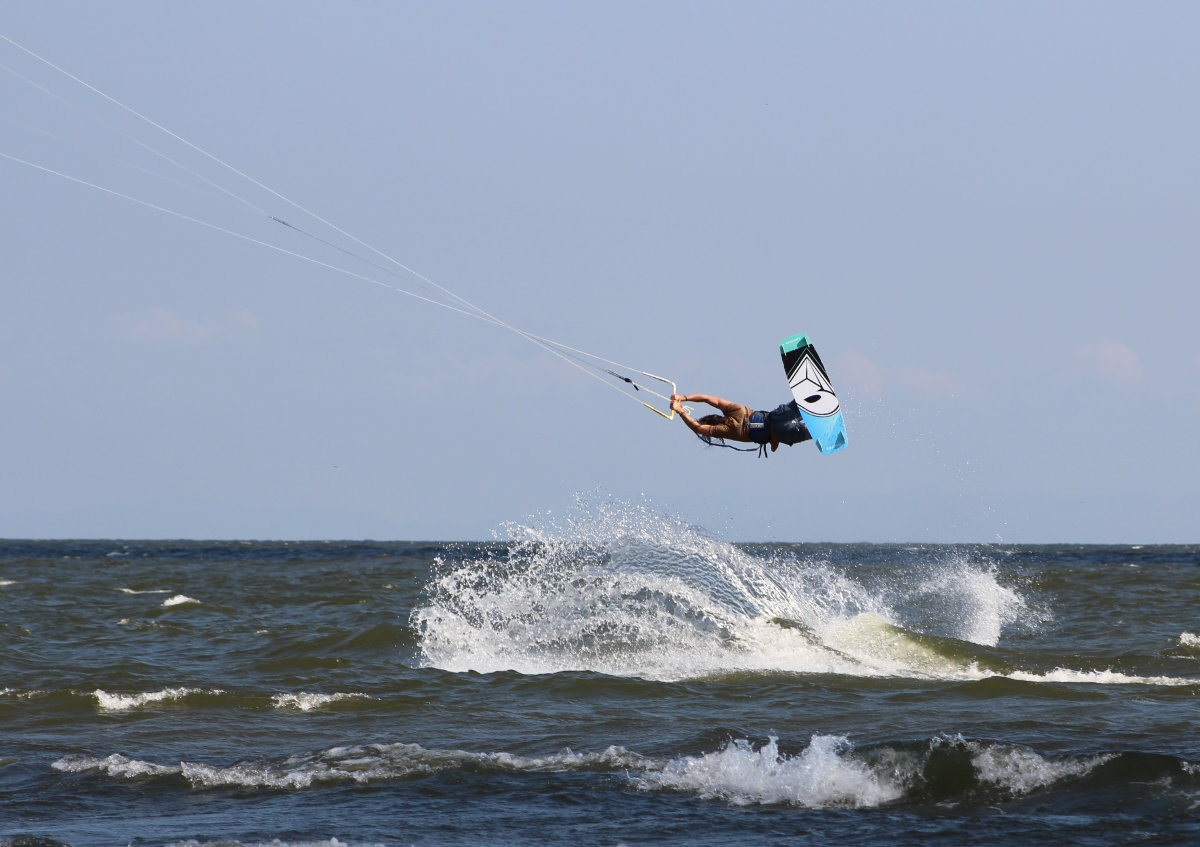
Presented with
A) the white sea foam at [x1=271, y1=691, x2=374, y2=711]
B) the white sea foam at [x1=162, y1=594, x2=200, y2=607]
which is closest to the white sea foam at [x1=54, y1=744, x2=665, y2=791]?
the white sea foam at [x1=271, y1=691, x2=374, y2=711]

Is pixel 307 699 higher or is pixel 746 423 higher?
pixel 746 423

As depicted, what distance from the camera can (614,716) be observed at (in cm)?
1181

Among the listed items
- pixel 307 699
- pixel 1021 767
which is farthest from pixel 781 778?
pixel 307 699

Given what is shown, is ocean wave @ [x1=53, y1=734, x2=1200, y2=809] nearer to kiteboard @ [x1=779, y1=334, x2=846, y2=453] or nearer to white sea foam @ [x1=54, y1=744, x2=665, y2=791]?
white sea foam @ [x1=54, y1=744, x2=665, y2=791]

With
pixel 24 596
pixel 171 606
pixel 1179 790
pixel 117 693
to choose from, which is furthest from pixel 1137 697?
pixel 24 596

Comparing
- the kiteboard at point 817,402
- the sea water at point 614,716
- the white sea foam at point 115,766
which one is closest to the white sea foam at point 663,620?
the sea water at point 614,716

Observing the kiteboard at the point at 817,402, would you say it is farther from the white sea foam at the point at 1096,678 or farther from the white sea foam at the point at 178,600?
the white sea foam at the point at 178,600

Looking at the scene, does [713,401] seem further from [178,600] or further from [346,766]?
[178,600]

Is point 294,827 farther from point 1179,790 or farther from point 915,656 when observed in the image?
point 915,656

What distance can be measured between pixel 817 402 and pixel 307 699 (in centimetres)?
696

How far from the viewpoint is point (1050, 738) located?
33.1ft

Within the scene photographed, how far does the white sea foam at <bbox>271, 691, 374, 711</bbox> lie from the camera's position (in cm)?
1275

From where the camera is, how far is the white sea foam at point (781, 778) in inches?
336

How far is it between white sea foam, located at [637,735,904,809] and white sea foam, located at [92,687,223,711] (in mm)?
6815
